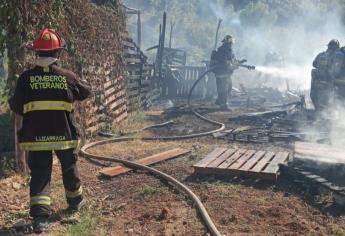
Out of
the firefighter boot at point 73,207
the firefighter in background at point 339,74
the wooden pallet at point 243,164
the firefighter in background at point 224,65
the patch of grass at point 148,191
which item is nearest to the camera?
the firefighter boot at point 73,207

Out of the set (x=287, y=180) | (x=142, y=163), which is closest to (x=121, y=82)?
(x=142, y=163)

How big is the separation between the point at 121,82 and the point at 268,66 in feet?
58.3

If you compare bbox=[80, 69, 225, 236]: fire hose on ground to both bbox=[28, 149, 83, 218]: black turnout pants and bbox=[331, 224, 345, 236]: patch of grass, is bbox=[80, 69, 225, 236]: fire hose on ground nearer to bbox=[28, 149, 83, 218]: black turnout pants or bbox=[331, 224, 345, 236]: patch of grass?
bbox=[331, 224, 345, 236]: patch of grass

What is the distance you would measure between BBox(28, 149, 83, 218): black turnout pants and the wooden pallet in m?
2.29

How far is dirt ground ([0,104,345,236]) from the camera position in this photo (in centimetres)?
443

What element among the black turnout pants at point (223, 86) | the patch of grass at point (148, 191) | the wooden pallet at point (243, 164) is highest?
the black turnout pants at point (223, 86)

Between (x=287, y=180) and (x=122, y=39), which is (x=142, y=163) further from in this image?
(x=122, y=39)

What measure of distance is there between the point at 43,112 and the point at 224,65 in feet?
34.1

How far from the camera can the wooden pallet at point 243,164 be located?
611cm

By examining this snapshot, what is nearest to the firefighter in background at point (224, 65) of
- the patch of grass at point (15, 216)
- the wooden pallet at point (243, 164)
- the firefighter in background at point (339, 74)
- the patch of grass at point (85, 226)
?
the firefighter in background at point (339, 74)

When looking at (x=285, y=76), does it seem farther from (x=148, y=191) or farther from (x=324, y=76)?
(x=148, y=191)

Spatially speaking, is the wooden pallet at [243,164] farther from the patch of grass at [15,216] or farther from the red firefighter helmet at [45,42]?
the red firefighter helmet at [45,42]

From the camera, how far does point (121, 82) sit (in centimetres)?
1135

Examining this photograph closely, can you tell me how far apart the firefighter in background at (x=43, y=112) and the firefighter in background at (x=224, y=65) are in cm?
1013
